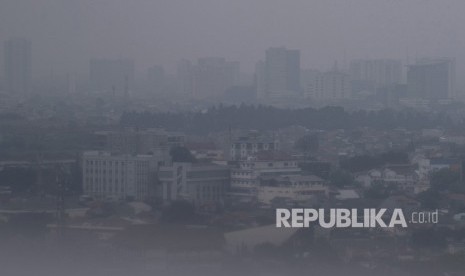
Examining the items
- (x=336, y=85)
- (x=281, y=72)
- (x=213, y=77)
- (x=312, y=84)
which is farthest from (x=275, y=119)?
(x=336, y=85)

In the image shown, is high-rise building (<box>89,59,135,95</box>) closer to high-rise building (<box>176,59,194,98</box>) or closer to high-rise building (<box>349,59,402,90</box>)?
high-rise building (<box>176,59,194,98</box>)

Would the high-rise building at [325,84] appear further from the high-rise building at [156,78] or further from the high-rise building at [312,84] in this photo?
the high-rise building at [156,78]

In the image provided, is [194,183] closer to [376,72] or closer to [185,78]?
[185,78]

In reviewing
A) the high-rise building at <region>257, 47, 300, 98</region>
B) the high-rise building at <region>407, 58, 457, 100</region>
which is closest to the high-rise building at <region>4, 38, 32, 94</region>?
the high-rise building at <region>257, 47, 300, 98</region>

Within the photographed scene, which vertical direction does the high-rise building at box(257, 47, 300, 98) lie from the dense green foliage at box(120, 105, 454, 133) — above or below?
above

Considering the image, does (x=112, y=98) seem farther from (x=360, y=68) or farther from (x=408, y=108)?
(x=408, y=108)

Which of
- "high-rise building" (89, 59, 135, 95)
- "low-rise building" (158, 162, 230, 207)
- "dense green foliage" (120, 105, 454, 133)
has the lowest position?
"low-rise building" (158, 162, 230, 207)

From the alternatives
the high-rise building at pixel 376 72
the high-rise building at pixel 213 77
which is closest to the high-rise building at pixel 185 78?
the high-rise building at pixel 213 77
